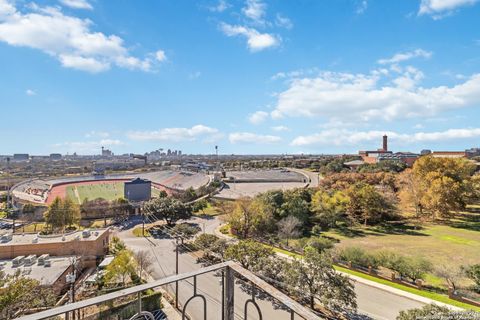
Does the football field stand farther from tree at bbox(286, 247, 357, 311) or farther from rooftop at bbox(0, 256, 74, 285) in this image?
tree at bbox(286, 247, 357, 311)

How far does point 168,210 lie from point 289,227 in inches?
469

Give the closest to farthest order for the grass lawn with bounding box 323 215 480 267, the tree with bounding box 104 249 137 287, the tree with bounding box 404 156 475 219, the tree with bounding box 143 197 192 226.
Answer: the tree with bounding box 104 249 137 287 → the grass lawn with bounding box 323 215 480 267 → the tree with bounding box 404 156 475 219 → the tree with bounding box 143 197 192 226

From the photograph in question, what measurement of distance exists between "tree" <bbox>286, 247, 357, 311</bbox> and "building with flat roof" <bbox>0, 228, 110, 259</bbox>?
43.3 ft

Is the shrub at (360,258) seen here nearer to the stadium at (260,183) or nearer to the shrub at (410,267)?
the shrub at (410,267)

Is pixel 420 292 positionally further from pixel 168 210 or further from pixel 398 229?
pixel 168 210

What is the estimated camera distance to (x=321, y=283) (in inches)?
417

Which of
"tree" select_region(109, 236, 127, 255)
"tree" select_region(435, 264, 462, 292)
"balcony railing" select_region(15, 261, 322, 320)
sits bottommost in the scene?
"tree" select_region(109, 236, 127, 255)

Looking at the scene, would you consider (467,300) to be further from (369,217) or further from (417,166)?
(417,166)

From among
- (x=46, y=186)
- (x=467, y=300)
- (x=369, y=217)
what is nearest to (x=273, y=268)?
(x=467, y=300)

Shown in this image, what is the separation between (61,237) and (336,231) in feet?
70.5

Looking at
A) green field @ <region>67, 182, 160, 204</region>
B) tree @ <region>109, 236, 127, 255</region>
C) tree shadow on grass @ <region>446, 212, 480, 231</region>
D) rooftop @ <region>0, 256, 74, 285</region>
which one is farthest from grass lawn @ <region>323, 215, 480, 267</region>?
green field @ <region>67, 182, 160, 204</region>

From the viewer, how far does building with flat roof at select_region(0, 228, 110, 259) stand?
1698 centimetres

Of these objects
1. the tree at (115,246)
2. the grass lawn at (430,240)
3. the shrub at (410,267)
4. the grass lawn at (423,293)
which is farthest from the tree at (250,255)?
the grass lawn at (430,240)

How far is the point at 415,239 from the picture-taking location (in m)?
21.4
